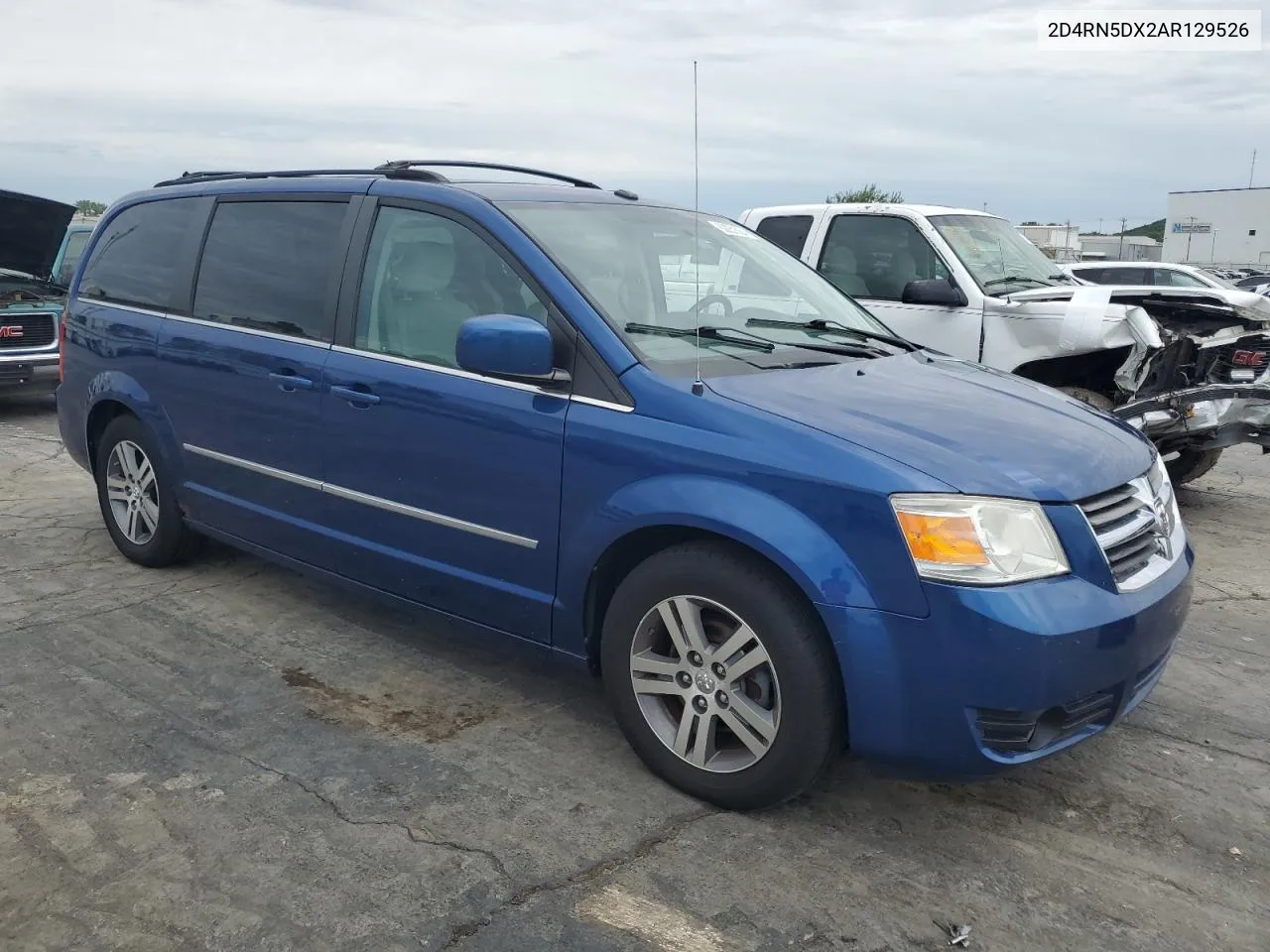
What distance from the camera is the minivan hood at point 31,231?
30.6 ft

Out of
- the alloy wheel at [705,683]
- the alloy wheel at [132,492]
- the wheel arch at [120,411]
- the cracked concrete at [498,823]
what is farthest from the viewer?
the alloy wheel at [132,492]

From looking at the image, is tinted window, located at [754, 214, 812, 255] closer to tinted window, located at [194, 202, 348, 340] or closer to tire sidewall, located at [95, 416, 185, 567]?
tinted window, located at [194, 202, 348, 340]

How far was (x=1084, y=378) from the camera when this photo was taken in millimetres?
7285

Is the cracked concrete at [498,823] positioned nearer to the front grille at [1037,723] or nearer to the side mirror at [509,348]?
the front grille at [1037,723]

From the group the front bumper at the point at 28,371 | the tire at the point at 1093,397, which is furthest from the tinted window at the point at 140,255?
the front bumper at the point at 28,371

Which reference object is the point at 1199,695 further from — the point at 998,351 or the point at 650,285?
the point at 998,351

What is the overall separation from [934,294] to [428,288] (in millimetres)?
3862

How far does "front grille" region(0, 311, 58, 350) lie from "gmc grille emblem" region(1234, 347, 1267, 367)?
397 inches

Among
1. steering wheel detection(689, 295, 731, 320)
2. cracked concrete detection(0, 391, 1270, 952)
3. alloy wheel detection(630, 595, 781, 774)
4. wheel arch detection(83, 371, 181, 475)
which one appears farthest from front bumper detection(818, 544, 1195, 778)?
wheel arch detection(83, 371, 181, 475)

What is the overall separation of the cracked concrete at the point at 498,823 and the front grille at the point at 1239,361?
9.91 feet

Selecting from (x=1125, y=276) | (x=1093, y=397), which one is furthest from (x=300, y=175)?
(x=1125, y=276)

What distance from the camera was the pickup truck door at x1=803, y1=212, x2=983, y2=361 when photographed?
7215mm

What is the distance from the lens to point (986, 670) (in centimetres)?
273

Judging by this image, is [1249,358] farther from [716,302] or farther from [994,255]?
[716,302]
